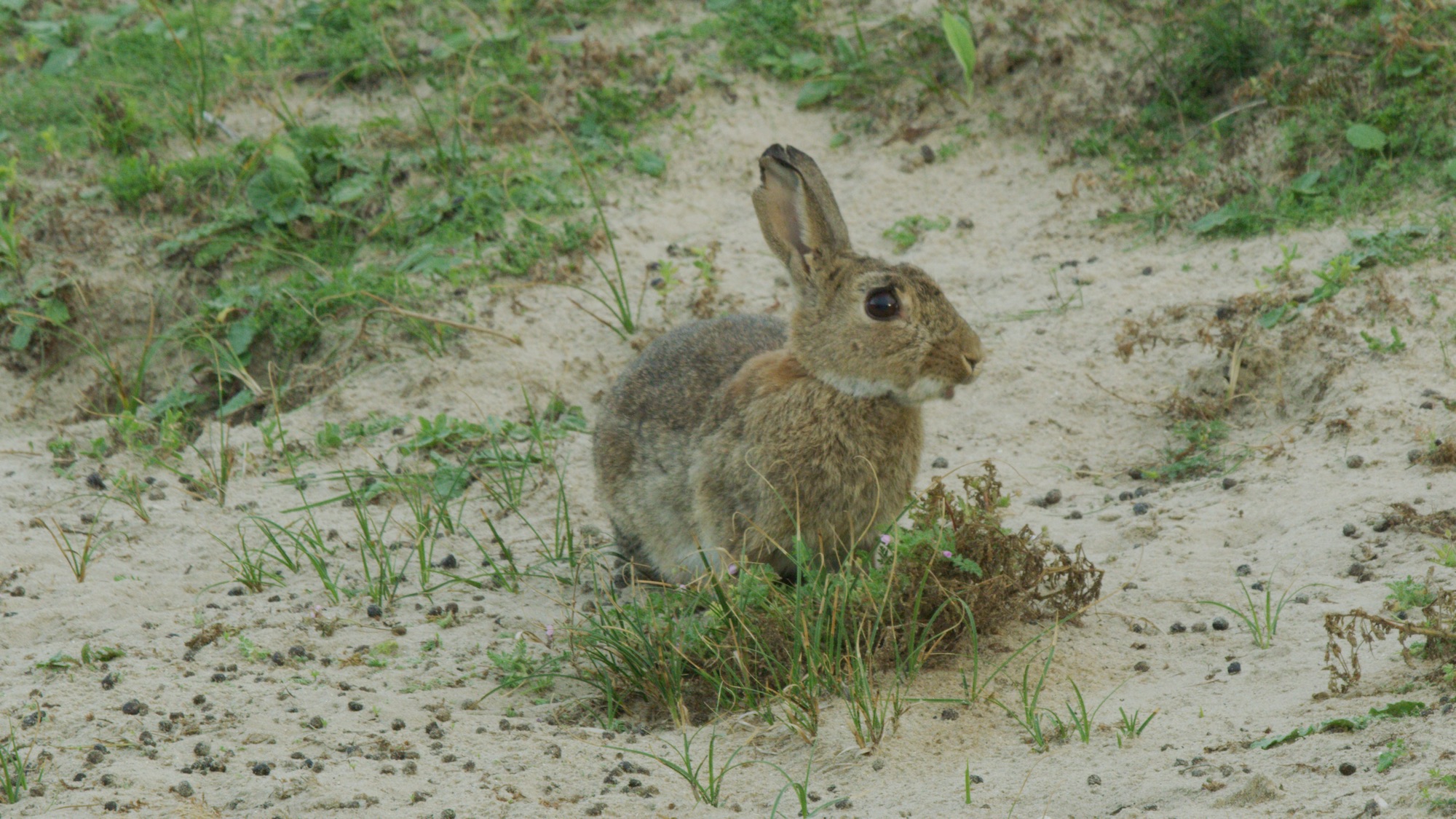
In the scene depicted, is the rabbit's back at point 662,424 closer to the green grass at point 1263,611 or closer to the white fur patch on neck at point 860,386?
the white fur patch on neck at point 860,386

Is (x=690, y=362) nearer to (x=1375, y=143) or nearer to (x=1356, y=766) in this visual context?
(x=1356, y=766)

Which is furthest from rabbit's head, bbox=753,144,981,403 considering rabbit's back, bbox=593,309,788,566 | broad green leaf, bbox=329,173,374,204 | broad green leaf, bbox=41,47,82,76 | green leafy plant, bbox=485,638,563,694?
broad green leaf, bbox=41,47,82,76

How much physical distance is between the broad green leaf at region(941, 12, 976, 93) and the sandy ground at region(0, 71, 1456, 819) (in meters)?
0.67

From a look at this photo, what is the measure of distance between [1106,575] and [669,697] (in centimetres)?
162

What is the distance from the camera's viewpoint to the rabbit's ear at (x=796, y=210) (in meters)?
4.57

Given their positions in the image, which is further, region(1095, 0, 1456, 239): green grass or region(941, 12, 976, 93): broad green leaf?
region(941, 12, 976, 93): broad green leaf

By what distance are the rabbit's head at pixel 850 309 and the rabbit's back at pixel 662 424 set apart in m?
0.52

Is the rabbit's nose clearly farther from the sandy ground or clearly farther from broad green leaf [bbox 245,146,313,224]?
A: broad green leaf [bbox 245,146,313,224]

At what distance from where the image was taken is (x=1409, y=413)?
4.92 metres

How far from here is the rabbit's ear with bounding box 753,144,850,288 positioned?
4574 millimetres

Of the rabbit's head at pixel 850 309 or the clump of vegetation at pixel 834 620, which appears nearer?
the clump of vegetation at pixel 834 620

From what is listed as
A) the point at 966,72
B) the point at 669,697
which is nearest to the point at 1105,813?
the point at 669,697

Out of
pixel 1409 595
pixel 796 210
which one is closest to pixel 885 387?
pixel 796 210

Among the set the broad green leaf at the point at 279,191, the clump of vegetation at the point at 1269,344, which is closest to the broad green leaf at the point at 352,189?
the broad green leaf at the point at 279,191
